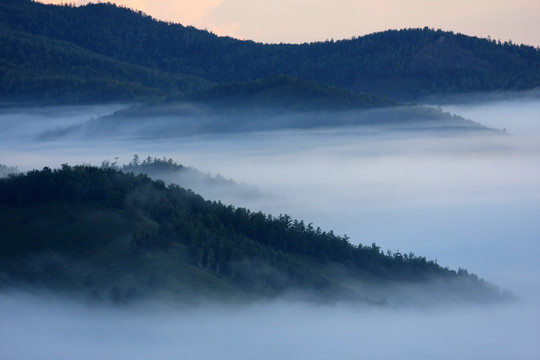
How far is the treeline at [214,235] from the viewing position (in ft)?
345

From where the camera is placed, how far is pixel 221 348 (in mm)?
108125

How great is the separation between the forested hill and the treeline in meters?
0.14

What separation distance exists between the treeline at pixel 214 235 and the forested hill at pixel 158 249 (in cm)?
14

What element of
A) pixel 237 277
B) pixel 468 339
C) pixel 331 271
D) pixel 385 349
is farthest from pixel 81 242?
pixel 468 339

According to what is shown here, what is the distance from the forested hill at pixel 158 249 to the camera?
9719 centimetres

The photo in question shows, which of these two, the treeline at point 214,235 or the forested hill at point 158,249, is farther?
the treeline at point 214,235

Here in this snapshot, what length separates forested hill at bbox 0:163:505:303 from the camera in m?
97.2

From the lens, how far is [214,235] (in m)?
113

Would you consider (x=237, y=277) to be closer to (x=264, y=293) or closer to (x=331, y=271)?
(x=264, y=293)

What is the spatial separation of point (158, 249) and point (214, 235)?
1241 cm

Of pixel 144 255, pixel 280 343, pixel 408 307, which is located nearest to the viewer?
pixel 144 255

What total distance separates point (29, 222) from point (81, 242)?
34.4 feet

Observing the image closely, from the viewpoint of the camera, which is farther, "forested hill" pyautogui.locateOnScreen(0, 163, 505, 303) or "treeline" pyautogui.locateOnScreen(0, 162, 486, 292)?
"treeline" pyautogui.locateOnScreen(0, 162, 486, 292)

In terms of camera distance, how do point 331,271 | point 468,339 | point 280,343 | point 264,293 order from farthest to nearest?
point 468,339 → point 331,271 → point 280,343 → point 264,293
